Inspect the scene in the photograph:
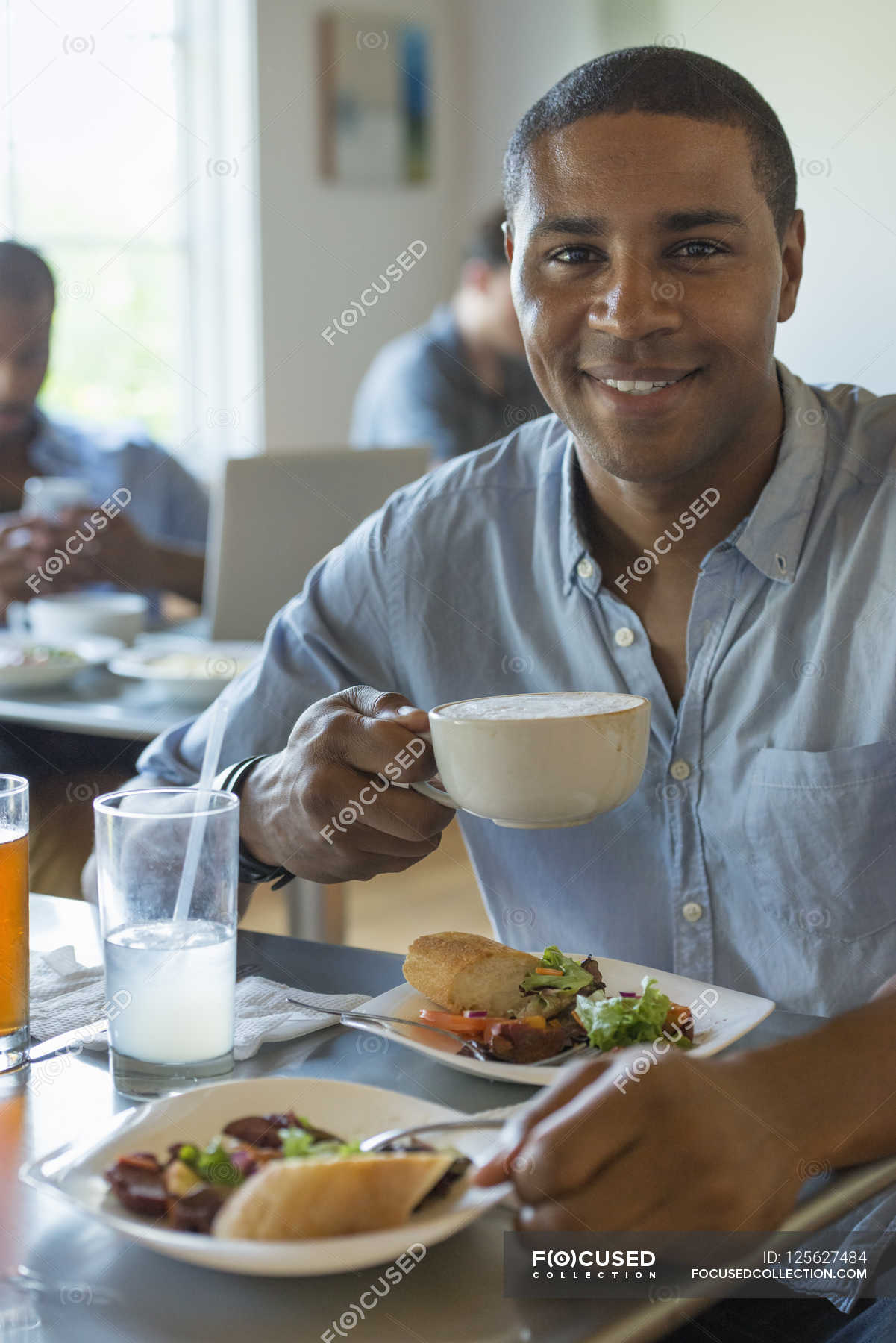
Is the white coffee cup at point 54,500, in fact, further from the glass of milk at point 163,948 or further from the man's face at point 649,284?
the glass of milk at point 163,948

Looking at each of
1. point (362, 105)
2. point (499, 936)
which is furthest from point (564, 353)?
point (362, 105)

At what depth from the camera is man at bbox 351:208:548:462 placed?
4051mm

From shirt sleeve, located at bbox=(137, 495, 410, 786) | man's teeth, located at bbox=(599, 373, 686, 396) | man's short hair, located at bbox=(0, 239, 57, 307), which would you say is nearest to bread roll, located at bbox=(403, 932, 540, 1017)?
shirt sleeve, located at bbox=(137, 495, 410, 786)

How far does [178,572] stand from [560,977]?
2111 mm

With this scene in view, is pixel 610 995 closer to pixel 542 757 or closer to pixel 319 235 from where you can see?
pixel 542 757

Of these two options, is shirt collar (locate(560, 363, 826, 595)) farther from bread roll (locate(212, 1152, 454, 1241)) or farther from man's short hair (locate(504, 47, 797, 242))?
bread roll (locate(212, 1152, 454, 1241))

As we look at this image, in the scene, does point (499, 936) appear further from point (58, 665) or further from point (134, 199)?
point (134, 199)

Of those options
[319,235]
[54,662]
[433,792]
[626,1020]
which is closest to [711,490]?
[433,792]

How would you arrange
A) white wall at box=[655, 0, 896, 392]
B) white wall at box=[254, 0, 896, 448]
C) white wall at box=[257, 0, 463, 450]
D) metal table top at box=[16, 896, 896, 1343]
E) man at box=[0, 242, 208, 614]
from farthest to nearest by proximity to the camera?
white wall at box=[257, 0, 463, 450]
white wall at box=[254, 0, 896, 448]
white wall at box=[655, 0, 896, 392]
man at box=[0, 242, 208, 614]
metal table top at box=[16, 896, 896, 1343]

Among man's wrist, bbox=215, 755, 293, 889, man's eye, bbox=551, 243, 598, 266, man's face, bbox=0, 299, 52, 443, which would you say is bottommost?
man's wrist, bbox=215, 755, 293, 889

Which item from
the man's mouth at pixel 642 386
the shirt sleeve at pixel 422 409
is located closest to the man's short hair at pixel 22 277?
the shirt sleeve at pixel 422 409

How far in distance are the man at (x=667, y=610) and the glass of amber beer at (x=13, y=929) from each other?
0.84 feet

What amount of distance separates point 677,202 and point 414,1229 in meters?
0.86

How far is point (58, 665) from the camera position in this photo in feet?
6.97
